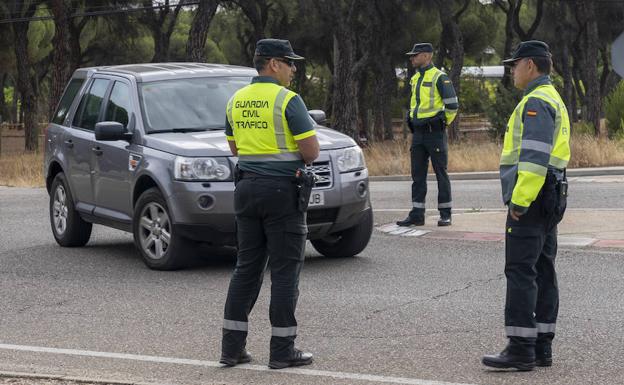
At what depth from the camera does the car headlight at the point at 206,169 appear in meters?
10.2

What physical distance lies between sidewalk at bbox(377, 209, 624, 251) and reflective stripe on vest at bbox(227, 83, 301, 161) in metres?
5.44

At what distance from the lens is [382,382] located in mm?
6480

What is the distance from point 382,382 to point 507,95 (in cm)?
2537

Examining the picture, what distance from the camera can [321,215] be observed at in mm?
10344

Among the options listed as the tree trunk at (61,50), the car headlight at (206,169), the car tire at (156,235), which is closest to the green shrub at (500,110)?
the tree trunk at (61,50)

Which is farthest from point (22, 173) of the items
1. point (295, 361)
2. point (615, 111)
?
point (295, 361)

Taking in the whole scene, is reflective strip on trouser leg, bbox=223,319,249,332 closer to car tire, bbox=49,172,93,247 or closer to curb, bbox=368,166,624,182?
car tire, bbox=49,172,93,247

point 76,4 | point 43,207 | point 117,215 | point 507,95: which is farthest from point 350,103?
point 117,215

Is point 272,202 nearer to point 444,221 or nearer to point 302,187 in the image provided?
point 302,187

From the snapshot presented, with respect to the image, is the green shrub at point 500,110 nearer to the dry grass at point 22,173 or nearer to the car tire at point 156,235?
the dry grass at point 22,173

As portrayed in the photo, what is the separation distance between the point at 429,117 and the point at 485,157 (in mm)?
10558

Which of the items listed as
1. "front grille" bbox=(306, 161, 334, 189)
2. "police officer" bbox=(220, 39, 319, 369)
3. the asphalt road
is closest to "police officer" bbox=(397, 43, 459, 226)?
the asphalt road

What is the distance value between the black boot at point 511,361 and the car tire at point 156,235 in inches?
168

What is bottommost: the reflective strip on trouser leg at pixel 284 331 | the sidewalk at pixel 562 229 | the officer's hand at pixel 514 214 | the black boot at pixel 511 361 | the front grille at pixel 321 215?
the sidewalk at pixel 562 229
